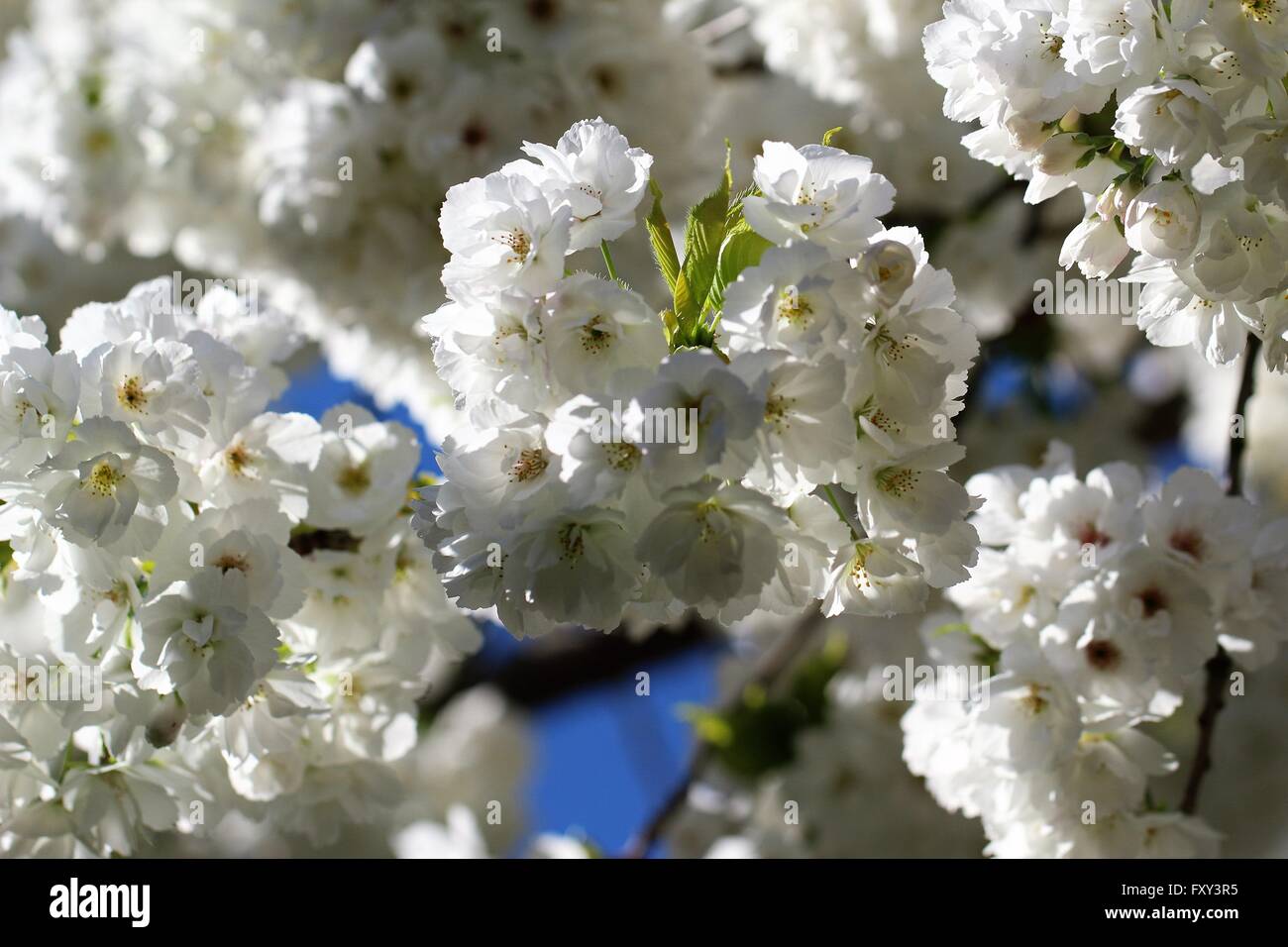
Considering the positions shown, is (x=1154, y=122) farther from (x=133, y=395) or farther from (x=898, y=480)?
(x=133, y=395)

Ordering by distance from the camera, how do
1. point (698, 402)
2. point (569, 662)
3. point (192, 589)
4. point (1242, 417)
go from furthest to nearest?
point (569, 662), point (1242, 417), point (192, 589), point (698, 402)

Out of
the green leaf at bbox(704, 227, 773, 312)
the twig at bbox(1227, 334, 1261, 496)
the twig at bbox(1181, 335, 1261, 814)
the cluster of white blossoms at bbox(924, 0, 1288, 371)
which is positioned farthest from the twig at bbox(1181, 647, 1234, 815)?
Answer: the green leaf at bbox(704, 227, 773, 312)

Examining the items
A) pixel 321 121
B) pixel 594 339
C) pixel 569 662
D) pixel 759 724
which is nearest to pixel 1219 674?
pixel 594 339

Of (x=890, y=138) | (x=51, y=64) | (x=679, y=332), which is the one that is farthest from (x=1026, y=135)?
(x=51, y=64)

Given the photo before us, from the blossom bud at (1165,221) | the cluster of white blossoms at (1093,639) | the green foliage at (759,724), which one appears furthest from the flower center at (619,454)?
the green foliage at (759,724)

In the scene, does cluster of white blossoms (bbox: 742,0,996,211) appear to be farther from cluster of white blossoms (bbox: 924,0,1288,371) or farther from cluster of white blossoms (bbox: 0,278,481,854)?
cluster of white blossoms (bbox: 0,278,481,854)
